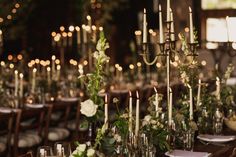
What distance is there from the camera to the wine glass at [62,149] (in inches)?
146

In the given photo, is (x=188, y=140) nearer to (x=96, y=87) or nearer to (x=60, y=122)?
(x=96, y=87)

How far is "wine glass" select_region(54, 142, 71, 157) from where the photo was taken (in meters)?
3.72

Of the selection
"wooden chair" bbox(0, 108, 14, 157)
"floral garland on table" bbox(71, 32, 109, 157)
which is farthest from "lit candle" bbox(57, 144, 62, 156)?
"wooden chair" bbox(0, 108, 14, 157)

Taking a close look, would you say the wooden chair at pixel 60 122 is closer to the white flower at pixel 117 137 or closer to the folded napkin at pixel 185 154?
the folded napkin at pixel 185 154

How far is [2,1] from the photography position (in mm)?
10695

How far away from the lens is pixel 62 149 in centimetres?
374

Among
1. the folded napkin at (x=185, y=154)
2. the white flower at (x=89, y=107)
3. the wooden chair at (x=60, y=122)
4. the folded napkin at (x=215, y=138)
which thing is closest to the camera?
the white flower at (x=89, y=107)

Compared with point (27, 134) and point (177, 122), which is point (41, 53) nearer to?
point (27, 134)

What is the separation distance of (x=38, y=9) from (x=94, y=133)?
30.3ft

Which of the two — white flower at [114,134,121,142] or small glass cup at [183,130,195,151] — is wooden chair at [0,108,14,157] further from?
white flower at [114,134,121,142]

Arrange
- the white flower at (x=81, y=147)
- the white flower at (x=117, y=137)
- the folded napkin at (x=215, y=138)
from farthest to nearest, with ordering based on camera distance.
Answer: the folded napkin at (x=215, y=138), the white flower at (x=117, y=137), the white flower at (x=81, y=147)

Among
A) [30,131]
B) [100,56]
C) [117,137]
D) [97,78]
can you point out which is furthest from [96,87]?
[30,131]

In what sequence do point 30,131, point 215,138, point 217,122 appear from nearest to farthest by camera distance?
point 215,138 < point 217,122 < point 30,131

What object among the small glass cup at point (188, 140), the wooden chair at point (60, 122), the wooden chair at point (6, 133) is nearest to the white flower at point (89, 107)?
the small glass cup at point (188, 140)
